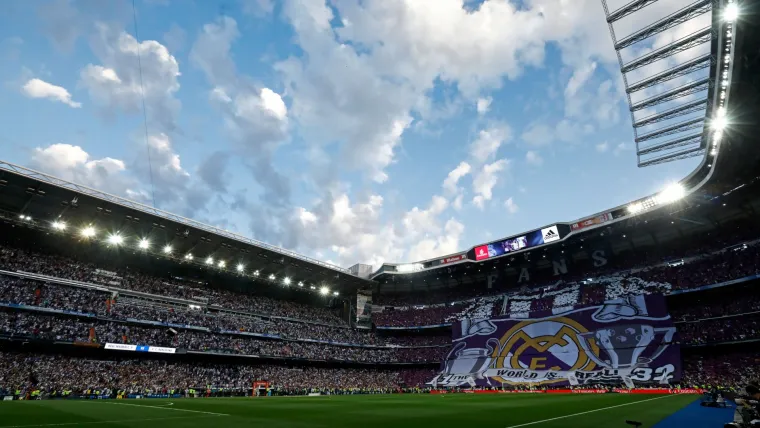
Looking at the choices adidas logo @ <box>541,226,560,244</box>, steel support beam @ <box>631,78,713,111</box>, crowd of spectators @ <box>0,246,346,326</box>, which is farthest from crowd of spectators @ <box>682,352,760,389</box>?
crowd of spectators @ <box>0,246,346,326</box>

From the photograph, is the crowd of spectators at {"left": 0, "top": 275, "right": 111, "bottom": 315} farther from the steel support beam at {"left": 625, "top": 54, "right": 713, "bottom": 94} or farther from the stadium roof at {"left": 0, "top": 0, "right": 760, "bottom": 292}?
the steel support beam at {"left": 625, "top": 54, "right": 713, "bottom": 94}

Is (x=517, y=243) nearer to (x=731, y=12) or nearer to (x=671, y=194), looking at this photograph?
(x=671, y=194)

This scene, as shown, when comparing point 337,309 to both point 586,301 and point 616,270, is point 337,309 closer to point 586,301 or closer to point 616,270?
point 586,301

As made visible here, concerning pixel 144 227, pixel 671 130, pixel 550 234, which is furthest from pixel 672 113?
pixel 144 227

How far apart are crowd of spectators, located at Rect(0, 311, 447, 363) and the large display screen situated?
1839cm

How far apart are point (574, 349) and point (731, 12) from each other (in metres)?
42.2

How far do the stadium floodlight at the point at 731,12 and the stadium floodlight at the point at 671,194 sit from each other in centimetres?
2684

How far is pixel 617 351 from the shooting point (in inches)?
1849

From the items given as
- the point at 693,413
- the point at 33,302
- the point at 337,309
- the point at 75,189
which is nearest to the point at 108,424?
the point at 693,413

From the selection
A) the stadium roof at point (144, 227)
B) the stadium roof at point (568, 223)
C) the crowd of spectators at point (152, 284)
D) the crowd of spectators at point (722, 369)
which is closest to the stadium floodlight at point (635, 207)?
the stadium roof at point (568, 223)

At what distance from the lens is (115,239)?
158ft

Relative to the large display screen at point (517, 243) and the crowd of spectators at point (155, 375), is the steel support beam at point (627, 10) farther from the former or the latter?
the crowd of spectators at point (155, 375)

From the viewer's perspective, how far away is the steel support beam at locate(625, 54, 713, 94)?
2469 cm

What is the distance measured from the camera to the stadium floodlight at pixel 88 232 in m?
46.2
